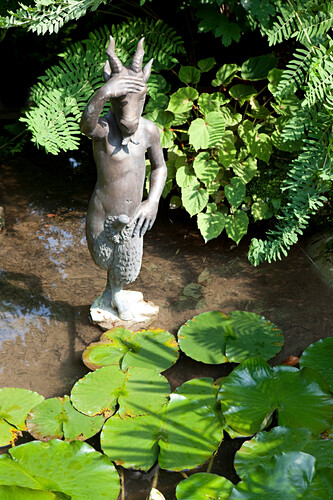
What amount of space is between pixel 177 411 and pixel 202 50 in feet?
9.17

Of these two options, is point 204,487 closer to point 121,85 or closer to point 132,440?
point 132,440

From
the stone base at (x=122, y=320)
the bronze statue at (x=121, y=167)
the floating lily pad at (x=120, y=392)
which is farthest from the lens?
the stone base at (x=122, y=320)

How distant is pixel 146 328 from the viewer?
287cm

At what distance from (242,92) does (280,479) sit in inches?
97.8

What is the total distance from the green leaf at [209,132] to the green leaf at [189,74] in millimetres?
348

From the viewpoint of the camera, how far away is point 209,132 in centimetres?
339

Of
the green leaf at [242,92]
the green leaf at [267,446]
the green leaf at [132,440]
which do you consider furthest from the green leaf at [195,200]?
the green leaf at [267,446]

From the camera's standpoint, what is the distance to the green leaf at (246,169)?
11.6 ft

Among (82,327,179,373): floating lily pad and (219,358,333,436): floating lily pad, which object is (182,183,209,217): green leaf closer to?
(82,327,179,373): floating lily pad

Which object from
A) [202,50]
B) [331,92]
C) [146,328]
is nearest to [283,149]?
[331,92]

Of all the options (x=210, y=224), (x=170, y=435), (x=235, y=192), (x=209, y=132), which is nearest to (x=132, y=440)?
(x=170, y=435)

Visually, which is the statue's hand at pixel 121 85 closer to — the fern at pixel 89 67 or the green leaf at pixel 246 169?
the fern at pixel 89 67

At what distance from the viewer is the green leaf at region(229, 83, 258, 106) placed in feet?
11.6

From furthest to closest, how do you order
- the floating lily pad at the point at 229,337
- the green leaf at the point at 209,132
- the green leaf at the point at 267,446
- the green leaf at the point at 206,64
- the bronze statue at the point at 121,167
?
the green leaf at the point at 206,64 → the green leaf at the point at 209,132 → the floating lily pad at the point at 229,337 → the bronze statue at the point at 121,167 → the green leaf at the point at 267,446
